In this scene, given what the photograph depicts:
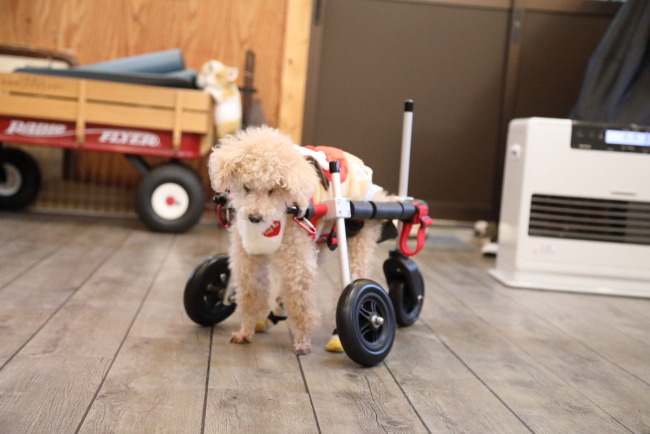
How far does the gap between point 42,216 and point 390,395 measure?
293 cm

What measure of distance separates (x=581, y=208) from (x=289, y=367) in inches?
68.0

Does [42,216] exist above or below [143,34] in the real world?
below

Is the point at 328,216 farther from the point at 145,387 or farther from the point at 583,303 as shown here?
the point at 583,303

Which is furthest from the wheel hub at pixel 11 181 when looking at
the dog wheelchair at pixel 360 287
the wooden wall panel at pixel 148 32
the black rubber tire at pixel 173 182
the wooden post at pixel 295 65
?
the dog wheelchair at pixel 360 287

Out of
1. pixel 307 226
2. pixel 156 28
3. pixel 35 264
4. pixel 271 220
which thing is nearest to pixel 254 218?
pixel 271 220

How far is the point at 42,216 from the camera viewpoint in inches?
147

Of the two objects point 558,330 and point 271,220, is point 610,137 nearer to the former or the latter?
point 558,330

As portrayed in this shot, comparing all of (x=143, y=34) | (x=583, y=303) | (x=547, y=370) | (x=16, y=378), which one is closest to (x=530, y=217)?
(x=583, y=303)

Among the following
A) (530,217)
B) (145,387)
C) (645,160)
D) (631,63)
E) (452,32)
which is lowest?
(145,387)

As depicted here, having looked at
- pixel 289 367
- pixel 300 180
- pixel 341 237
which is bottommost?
pixel 289 367

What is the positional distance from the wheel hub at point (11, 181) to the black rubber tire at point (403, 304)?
104 inches

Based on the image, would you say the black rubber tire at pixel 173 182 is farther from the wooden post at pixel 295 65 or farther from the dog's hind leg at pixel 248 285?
the dog's hind leg at pixel 248 285

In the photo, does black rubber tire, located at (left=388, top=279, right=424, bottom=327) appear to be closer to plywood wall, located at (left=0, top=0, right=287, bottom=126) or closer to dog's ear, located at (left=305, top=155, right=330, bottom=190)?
dog's ear, located at (left=305, top=155, right=330, bottom=190)

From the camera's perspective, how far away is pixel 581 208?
276cm
